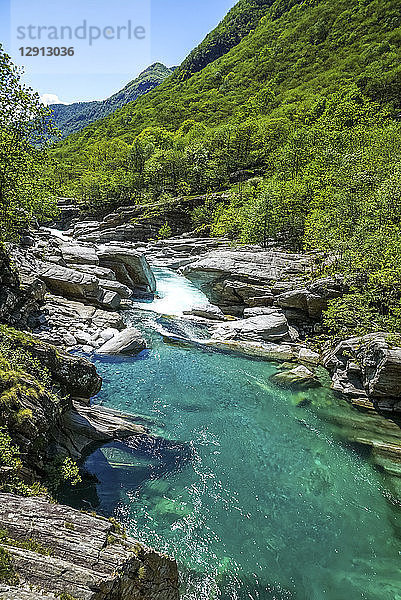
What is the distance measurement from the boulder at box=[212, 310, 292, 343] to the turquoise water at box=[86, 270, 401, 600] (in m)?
7.31

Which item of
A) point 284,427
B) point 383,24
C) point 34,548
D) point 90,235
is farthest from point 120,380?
point 383,24

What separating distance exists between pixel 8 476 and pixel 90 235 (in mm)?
57644

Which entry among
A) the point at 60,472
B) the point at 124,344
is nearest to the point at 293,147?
the point at 124,344

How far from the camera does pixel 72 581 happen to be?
511 cm

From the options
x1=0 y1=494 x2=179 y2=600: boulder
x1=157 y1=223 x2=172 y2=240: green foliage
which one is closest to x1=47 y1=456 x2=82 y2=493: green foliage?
x1=0 y1=494 x2=179 y2=600: boulder

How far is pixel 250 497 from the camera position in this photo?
11570 millimetres

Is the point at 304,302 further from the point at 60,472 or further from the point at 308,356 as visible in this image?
the point at 60,472

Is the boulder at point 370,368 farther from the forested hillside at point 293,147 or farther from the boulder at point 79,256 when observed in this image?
the boulder at point 79,256

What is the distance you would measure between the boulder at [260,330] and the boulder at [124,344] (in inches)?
251

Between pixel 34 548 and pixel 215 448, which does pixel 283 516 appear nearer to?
pixel 215 448

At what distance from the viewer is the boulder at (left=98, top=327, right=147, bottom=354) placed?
73.2 feet

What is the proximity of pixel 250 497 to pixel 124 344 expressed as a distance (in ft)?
45.1

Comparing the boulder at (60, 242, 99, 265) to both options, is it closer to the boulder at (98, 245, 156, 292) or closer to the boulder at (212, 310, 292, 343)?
the boulder at (98, 245, 156, 292)

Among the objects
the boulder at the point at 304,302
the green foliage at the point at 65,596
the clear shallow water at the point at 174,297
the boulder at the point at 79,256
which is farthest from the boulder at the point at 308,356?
the boulder at the point at 79,256
